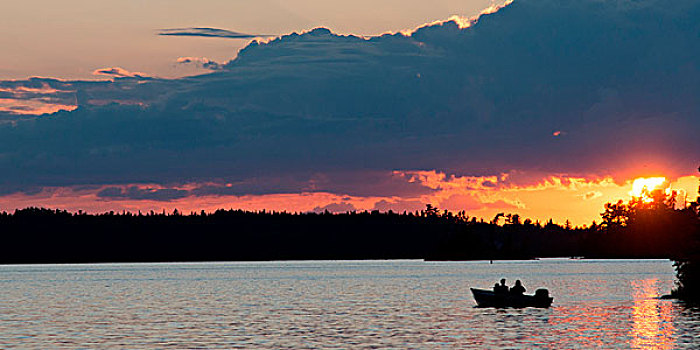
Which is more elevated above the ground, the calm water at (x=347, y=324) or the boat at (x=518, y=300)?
the boat at (x=518, y=300)

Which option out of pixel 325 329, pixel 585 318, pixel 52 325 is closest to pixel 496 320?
pixel 585 318

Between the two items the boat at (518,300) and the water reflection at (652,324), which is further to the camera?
the boat at (518,300)

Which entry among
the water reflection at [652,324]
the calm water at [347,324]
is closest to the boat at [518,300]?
the calm water at [347,324]

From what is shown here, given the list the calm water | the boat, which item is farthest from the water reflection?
Result: the boat

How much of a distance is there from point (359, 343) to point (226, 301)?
5409cm

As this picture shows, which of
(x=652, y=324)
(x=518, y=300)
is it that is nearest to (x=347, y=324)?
(x=518, y=300)

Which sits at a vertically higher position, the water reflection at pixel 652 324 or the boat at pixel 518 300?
the boat at pixel 518 300

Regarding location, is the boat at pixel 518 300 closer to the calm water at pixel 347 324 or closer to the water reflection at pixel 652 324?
the calm water at pixel 347 324

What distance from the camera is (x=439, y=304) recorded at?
341 ft

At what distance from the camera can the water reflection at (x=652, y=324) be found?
63.4m

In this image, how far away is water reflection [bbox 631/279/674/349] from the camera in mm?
63438

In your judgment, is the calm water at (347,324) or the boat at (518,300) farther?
the boat at (518,300)

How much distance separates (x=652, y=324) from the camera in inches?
2990

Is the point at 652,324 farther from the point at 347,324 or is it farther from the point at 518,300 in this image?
the point at 347,324
